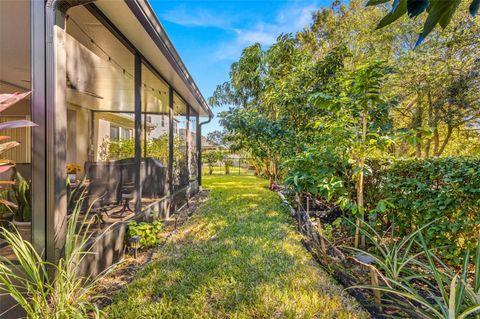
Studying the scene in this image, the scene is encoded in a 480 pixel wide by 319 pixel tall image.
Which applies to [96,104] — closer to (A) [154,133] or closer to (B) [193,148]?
(A) [154,133]

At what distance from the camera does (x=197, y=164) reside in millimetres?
10180

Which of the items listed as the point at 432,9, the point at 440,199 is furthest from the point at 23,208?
the point at 440,199

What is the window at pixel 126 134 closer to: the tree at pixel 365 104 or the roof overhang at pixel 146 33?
Answer: the roof overhang at pixel 146 33

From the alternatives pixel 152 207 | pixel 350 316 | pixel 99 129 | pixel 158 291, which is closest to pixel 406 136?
pixel 350 316

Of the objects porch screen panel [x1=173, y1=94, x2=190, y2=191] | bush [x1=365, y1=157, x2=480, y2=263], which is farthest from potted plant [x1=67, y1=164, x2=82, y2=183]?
bush [x1=365, y1=157, x2=480, y2=263]

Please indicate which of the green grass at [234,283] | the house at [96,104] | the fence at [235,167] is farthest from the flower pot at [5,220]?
the fence at [235,167]

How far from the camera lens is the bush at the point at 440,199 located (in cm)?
270

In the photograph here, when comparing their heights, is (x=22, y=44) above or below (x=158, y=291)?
above

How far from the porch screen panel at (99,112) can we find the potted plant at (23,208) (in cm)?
50

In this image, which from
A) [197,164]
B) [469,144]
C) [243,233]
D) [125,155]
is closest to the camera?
[243,233]

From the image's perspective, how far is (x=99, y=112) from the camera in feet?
21.3

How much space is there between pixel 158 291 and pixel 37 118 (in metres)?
1.97

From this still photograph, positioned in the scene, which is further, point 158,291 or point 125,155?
point 125,155

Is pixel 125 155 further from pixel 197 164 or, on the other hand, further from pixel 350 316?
pixel 197 164
